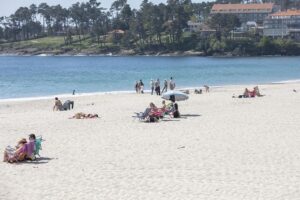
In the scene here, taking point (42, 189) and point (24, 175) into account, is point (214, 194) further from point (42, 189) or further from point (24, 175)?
point (24, 175)

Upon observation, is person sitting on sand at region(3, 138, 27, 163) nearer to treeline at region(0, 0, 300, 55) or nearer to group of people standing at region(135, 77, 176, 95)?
group of people standing at region(135, 77, 176, 95)

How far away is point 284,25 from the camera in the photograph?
183 meters

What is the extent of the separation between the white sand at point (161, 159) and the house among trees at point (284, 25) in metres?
155

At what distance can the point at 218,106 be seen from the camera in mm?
31672

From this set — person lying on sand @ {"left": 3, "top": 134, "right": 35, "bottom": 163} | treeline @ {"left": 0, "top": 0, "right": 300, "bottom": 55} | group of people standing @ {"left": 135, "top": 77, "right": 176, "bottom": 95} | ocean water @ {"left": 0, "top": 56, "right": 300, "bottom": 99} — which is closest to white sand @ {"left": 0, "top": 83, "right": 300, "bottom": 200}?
person lying on sand @ {"left": 3, "top": 134, "right": 35, "bottom": 163}

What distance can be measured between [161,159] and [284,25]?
17290cm

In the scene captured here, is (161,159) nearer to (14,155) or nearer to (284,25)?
(14,155)

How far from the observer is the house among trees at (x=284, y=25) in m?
178

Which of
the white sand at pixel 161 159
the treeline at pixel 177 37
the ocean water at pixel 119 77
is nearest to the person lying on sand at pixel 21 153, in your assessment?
the white sand at pixel 161 159

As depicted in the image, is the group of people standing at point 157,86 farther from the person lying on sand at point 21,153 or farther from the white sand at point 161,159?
the person lying on sand at point 21,153

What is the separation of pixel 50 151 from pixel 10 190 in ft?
16.0

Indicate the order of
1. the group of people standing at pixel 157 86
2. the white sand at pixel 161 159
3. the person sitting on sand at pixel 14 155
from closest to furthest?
the white sand at pixel 161 159, the person sitting on sand at pixel 14 155, the group of people standing at pixel 157 86

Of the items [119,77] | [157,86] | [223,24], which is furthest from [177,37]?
[157,86]

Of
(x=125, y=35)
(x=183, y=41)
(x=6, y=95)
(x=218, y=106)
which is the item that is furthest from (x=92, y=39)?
(x=218, y=106)
